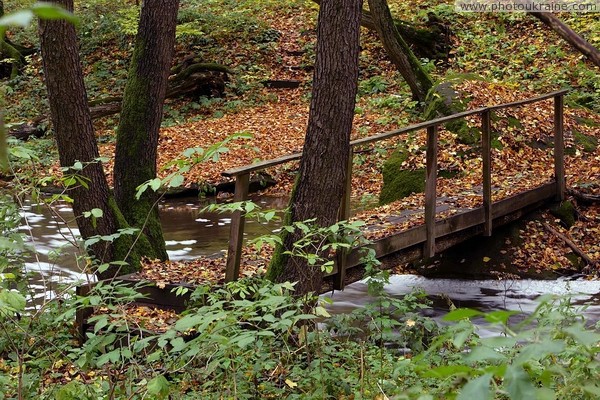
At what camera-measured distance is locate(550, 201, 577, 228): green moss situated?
10258 mm

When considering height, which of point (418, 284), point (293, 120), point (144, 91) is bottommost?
point (418, 284)

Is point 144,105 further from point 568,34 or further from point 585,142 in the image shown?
point 585,142

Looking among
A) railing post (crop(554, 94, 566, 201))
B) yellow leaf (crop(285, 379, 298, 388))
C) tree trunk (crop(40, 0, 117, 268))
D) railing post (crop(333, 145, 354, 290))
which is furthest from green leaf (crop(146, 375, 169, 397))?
railing post (crop(554, 94, 566, 201))

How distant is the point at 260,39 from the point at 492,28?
6788mm

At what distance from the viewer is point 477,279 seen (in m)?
9.56

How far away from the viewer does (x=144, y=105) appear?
8.30 metres

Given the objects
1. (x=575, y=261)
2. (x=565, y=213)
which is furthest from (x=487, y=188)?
(x=565, y=213)

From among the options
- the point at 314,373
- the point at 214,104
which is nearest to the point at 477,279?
the point at 314,373

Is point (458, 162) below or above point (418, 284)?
above

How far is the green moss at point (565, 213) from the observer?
10258 millimetres

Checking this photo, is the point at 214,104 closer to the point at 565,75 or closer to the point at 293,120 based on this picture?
the point at 293,120

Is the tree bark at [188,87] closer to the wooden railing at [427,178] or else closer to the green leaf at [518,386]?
the wooden railing at [427,178]

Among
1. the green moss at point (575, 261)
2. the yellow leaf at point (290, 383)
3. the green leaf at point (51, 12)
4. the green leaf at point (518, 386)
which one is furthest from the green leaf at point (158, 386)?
the green moss at point (575, 261)

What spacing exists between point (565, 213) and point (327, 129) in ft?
18.0
